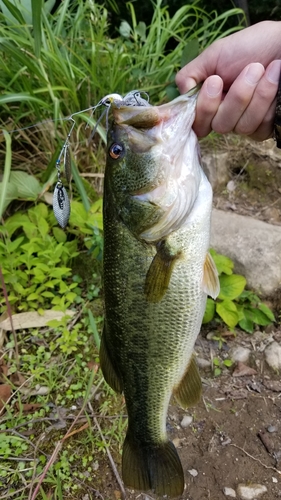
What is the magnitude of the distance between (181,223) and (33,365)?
143 cm

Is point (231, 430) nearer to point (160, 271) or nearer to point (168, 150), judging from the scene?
point (160, 271)

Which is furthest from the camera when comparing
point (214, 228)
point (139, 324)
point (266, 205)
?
point (266, 205)

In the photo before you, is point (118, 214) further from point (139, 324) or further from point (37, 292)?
point (37, 292)

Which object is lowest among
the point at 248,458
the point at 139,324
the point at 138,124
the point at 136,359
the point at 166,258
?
the point at 248,458

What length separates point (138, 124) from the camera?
121cm

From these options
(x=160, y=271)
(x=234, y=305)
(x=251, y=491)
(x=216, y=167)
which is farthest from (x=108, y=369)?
(x=216, y=167)

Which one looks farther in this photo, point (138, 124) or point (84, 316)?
point (84, 316)

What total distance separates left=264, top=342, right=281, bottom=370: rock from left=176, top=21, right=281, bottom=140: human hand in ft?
4.54

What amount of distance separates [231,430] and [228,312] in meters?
0.65

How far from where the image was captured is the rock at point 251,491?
6.21 feet

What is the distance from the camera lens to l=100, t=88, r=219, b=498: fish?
123 cm

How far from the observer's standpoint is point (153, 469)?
1465 millimetres

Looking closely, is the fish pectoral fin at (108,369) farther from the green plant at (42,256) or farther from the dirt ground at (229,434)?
the green plant at (42,256)

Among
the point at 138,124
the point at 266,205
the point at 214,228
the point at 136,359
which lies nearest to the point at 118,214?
the point at 138,124
